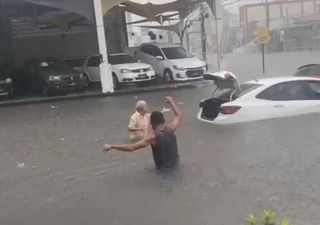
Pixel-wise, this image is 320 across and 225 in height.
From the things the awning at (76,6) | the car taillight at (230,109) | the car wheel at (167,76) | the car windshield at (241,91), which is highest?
the awning at (76,6)

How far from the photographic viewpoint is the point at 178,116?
31.6ft

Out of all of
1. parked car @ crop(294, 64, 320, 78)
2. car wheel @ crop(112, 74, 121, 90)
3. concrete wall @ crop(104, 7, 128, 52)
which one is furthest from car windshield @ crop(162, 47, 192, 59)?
parked car @ crop(294, 64, 320, 78)

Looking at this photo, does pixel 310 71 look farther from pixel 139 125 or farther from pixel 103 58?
pixel 103 58

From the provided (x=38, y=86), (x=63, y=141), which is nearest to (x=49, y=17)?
(x=38, y=86)

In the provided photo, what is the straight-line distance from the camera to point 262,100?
12.4 metres

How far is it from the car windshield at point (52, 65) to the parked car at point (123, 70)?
1.32 m

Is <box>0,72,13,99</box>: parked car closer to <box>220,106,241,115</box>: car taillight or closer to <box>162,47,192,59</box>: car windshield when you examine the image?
<box>162,47,192,59</box>: car windshield

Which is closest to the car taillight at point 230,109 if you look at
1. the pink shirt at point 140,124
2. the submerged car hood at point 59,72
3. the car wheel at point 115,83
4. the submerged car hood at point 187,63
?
the pink shirt at point 140,124

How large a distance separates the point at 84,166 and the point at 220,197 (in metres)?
3.53

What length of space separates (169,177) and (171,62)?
1885 centimetres

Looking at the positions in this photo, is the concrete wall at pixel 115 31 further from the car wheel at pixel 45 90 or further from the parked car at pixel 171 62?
the car wheel at pixel 45 90

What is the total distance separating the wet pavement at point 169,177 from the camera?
297 inches

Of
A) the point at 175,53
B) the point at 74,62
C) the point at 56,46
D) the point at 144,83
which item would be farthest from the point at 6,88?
the point at 56,46

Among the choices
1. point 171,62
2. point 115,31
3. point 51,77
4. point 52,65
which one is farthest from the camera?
point 115,31
